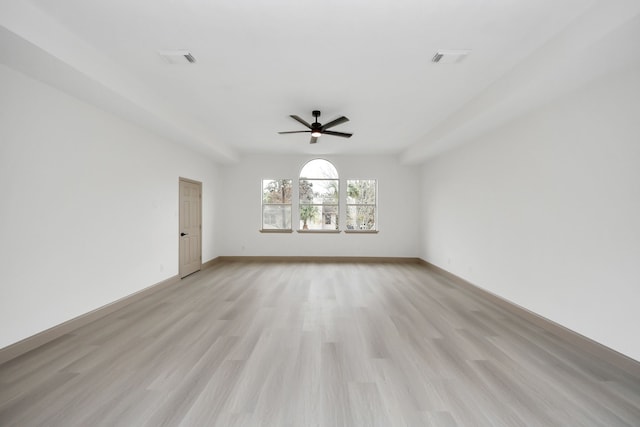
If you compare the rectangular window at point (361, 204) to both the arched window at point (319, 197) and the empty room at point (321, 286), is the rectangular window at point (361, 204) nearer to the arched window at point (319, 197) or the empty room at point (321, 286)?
the arched window at point (319, 197)

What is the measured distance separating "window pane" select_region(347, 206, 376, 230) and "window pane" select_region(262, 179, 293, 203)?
1730mm

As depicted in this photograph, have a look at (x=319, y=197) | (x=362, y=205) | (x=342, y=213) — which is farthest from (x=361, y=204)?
(x=319, y=197)

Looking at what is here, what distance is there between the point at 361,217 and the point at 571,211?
16.2 ft

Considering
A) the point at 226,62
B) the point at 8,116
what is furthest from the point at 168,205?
the point at 226,62

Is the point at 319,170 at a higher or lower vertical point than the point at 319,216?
higher

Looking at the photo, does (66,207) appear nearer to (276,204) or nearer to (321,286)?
(321,286)

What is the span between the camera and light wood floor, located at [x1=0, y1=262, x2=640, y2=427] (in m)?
1.78

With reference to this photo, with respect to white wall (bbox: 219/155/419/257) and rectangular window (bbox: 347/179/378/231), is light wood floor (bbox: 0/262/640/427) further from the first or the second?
rectangular window (bbox: 347/179/378/231)

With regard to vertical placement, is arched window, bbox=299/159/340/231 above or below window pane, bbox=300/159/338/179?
below

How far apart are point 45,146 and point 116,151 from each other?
37.9 inches

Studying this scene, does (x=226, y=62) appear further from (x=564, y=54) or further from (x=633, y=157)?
(x=633, y=157)

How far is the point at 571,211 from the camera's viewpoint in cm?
292

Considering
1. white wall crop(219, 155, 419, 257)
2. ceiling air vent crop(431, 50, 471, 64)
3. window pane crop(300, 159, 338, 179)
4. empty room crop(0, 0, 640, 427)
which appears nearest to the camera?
empty room crop(0, 0, 640, 427)

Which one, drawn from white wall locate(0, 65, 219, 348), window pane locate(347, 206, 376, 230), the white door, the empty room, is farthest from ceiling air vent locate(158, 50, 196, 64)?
window pane locate(347, 206, 376, 230)
